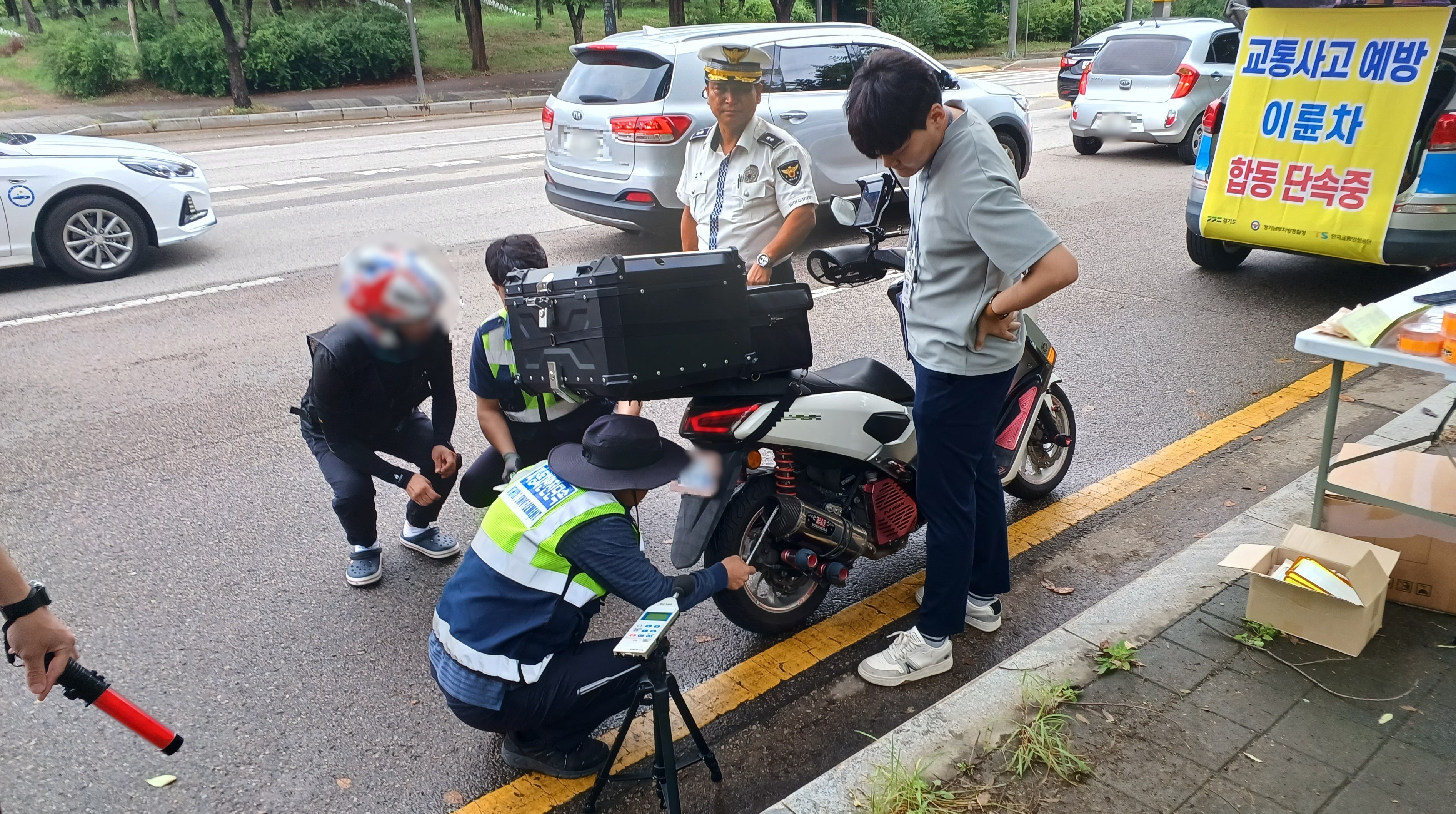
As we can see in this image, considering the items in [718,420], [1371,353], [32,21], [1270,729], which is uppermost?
[32,21]

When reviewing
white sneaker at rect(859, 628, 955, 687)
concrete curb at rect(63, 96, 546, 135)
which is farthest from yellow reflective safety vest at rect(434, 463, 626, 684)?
concrete curb at rect(63, 96, 546, 135)

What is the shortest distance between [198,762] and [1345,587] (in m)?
3.31

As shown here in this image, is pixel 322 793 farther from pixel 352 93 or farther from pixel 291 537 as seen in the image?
pixel 352 93

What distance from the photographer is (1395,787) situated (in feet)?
8.43

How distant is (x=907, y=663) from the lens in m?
3.29

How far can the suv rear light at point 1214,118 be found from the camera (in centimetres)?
680

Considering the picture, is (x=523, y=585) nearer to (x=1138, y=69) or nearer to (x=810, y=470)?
(x=810, y=470)

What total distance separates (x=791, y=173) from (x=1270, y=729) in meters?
2.65

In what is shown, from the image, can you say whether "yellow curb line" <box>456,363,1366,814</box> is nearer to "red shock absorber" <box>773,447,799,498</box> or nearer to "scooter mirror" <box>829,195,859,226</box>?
"red shock absorber" <box>773,447,799,498</box>

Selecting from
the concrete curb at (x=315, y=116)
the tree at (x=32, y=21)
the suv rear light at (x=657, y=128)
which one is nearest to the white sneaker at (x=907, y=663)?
the suv rear light at (x=657, y=128)

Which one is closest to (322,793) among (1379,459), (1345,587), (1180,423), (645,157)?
(1345,587)

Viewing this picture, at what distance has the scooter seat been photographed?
342cm

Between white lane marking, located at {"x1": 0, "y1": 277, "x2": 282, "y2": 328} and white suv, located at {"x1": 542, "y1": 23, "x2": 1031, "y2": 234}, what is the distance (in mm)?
2408

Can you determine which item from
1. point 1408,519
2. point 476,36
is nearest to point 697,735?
point 1408,519
